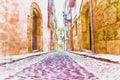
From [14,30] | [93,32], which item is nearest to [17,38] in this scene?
[14,30]

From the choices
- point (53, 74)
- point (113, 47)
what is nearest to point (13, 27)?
point (113, 47)

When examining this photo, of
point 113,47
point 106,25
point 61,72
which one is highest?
point 106,25

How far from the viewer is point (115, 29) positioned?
5102 mm

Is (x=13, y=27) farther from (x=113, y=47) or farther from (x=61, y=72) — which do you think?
(x=61, y=72)

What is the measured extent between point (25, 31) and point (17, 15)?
1151 millimetres

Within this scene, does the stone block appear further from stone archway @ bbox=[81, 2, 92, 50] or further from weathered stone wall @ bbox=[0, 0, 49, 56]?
stone archway @ bbox=[81, 2, 92, 50]

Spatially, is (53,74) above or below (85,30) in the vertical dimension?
below

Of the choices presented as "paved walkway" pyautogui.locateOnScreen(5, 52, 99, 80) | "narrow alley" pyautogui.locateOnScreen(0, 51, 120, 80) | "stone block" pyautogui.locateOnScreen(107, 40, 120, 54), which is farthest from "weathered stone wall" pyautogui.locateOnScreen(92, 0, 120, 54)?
"paved walkway" pyautogui.locateOnScreen(5, 52, 99, 80)

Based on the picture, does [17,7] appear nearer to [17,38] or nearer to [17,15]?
[17,15]

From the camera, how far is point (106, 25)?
573 cm

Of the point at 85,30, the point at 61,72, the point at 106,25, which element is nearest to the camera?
the point at 61,72

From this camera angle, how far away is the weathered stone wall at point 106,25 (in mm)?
5000

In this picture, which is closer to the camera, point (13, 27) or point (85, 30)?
point (13, 27)

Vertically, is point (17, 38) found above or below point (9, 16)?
below
